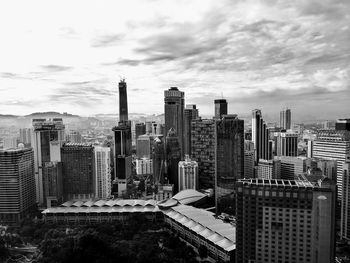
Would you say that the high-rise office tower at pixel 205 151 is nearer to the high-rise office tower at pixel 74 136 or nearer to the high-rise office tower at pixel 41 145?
the high-rise office tower at pixel 41 145

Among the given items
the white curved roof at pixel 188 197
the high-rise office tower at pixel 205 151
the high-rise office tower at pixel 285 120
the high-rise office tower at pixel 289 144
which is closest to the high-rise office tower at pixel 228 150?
the white curved roof at pixel 188 197

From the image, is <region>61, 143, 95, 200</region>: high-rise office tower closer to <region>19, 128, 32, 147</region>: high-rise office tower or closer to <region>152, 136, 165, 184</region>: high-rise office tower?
<region>19, 128, 32, 147</region>: high-rise office tower

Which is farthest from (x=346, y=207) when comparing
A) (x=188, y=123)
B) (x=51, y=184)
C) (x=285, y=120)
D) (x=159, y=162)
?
(x=285, y=120)

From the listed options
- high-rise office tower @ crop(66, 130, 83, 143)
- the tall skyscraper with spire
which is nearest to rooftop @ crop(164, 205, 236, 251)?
the tall skyscraper with spire

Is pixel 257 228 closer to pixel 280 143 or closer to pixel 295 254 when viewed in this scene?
pixel 295 254

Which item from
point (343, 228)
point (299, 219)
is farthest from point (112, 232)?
point (343, 228)

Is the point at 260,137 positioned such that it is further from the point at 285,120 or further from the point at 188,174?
the point at 285,120
